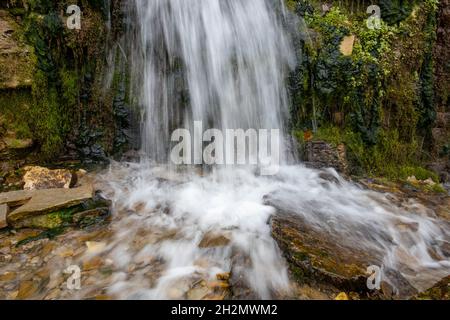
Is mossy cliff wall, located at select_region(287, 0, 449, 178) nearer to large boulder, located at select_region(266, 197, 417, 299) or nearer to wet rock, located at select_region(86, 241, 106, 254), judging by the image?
large boulder, located at select_region(266, 197, 417, 299)

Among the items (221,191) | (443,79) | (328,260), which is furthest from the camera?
(443,79)

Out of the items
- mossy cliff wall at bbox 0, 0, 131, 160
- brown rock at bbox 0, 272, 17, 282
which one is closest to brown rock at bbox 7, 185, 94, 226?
brown rock at bbox 0, 272, 17, 282

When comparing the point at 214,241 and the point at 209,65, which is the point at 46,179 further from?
the point at 209,65

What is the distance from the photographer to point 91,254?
3.34 meters

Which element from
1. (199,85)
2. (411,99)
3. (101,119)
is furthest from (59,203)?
(411,99)

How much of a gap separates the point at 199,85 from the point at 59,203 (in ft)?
9.44

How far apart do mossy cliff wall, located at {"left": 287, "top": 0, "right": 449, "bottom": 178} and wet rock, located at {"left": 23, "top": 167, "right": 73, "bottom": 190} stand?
3.79 metres

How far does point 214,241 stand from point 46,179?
256 centimetres

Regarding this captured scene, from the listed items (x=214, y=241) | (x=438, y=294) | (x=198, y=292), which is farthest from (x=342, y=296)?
(x=214, y=241)

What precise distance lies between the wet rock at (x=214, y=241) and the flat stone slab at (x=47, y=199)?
168 centimetres

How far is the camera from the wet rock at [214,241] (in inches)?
133

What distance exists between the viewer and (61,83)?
5.11m

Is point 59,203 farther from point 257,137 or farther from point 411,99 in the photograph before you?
point 411,99

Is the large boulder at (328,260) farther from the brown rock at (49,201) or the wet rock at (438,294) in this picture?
the brown rock at (49,201)
